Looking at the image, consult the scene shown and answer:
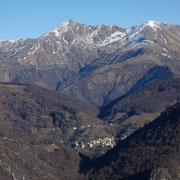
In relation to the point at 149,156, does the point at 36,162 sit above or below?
below

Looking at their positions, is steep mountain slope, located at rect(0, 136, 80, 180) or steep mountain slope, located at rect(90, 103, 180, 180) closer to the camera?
steep mountain slope, located at rect(90, 103, 180, 180)

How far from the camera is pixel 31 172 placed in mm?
129750

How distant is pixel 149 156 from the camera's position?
130 meters

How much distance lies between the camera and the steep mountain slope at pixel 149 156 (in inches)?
4471

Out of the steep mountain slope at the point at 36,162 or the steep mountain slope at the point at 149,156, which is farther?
the steep mountain slope at the point at 36,162

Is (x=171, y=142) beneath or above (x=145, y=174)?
above

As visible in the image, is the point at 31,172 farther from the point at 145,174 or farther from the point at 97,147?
the point at 97,147

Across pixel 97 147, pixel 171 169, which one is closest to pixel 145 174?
pixel 171 169

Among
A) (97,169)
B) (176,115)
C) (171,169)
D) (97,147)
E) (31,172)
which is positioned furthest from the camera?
(97,147)

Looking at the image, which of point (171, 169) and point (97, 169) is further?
point (97, 169)

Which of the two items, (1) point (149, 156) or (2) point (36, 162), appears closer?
(1) point (149, 156)

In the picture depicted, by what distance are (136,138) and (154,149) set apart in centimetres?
2123

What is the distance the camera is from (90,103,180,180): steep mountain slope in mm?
113556

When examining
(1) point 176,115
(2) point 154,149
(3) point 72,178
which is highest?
(1) point 176,115
